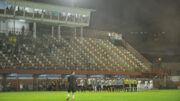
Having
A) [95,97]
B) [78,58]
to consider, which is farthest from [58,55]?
[95,97]

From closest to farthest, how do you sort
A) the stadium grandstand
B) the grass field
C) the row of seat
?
the grass field → the stadium grandstand → the row of seat

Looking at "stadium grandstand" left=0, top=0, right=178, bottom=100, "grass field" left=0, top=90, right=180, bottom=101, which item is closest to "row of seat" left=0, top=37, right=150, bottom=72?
"stadium grandstand" left=0, top=0, right=178, bottom=100

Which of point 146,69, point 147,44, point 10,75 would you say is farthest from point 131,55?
point 10,75

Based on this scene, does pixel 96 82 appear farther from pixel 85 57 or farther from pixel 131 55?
pixel 131 55

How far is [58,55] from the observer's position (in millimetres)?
53969

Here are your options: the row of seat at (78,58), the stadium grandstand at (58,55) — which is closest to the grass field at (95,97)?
the stadium grandstand at (58,55)

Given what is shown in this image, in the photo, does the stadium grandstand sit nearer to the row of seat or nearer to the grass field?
the row of seat

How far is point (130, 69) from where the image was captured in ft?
191

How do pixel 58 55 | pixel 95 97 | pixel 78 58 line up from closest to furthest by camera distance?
1. pixel 95 97
2. pixel 58 55
3. pixel 78 58

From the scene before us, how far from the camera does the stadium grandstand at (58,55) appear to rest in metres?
46.3

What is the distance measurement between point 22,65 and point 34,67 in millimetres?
1863

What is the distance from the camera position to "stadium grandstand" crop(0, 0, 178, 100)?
152 ft

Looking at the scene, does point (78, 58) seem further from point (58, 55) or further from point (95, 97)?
point (95, 97)

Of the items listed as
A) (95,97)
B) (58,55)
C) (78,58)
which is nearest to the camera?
(95,97)
